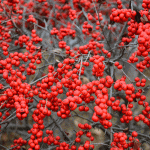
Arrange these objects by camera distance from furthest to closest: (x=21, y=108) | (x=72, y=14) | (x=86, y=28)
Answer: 1. (x=72, y=14)
2. (x=86, y=28)
3. (x=21, y=108)

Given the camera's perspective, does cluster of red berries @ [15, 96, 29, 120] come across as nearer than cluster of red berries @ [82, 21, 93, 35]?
Yes

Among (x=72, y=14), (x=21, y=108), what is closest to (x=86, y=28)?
(x=72, y=14)

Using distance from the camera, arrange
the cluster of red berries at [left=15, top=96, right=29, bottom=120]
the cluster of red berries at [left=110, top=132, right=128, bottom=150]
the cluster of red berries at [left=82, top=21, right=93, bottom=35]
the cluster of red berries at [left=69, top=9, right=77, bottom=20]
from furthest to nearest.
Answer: the cluster of red berries at [left=69, top=9, right=77, bottom=20], the cluster of red berries at [left=82, top=21, right=93, bottom=35], the cluster of red berries at [left=110, top=132, right=128, bottom=150], the cluster of red berries at [left=15, top=96, right=29, bottom=120]

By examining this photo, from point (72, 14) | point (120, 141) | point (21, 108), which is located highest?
point (72, 14)

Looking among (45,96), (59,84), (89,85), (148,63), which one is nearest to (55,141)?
(45,96)

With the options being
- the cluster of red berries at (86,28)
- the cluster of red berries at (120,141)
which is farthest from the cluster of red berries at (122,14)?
the cluster of red berries at (120,141)

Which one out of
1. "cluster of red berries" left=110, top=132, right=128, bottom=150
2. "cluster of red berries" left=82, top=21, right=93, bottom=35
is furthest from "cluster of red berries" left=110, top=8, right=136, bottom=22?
"cluster of red berries" left=110, top=132, right=128, bottom=150

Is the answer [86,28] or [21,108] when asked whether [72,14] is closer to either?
[86,28]

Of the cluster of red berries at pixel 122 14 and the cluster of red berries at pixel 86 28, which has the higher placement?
the cluster of red berries at pixel 122 14

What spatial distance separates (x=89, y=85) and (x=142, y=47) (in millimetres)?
922

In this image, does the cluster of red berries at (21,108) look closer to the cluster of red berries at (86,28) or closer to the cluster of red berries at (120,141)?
the cluster of red berries at (120,141)

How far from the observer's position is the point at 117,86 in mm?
2172

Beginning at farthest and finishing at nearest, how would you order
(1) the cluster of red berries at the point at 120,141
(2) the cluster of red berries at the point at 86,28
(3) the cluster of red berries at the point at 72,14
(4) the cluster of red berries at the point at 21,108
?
(3) the cluster of red berries at the point at 72,14, (2) the cluster of red berries at the point at 86,28, (1) the cluster of red berries at the point at 120,141, (4) the cluster of red berries at the point at 21,108

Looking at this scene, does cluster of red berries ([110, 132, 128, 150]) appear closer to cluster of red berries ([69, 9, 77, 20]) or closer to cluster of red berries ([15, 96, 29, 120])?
cluster of red berries ([15, 96, 29, 120])
